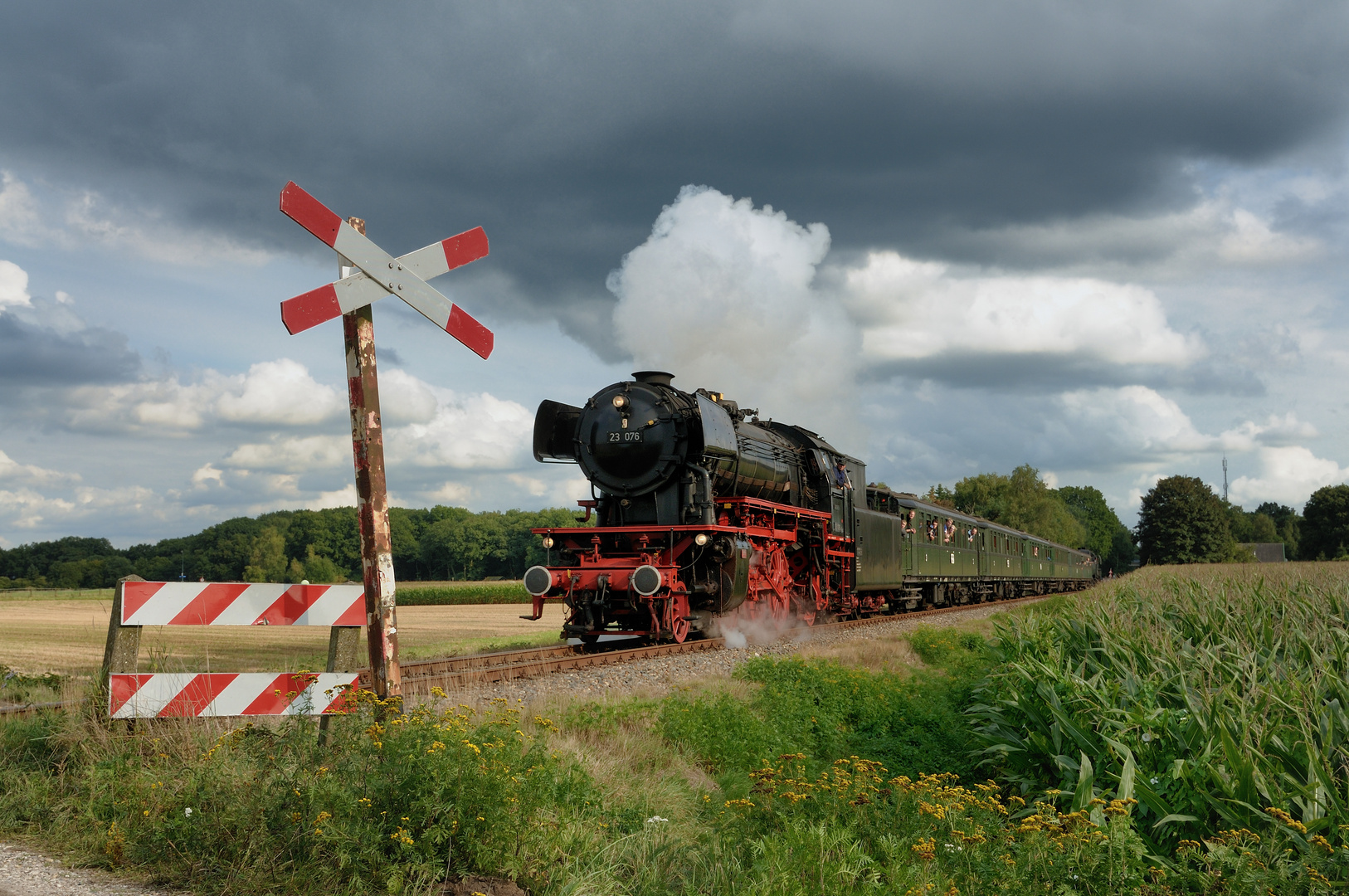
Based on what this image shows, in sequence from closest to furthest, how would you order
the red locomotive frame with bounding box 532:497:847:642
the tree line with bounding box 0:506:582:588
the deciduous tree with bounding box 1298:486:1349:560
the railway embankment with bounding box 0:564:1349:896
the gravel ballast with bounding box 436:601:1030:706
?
the railway embankment with bounding box 0:564:1349:896 → the gravel ballast with bounding box 436:601:1030:706 → the red locomotive frame with bounding box 532:497:847:642 → the tree line with bounding box 0:506:582:588 → the deciduous tree with bounding box 1298:486:1349:560

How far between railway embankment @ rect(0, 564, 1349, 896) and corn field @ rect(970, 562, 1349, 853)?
0.10ft

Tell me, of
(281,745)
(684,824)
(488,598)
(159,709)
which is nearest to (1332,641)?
(684,824)

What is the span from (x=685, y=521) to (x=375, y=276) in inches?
400

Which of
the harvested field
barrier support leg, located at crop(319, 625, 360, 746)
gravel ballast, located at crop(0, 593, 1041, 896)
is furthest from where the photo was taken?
the harvested field

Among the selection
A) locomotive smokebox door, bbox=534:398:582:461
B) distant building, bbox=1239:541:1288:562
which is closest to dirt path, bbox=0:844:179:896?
locomotive smokebox door, bbox=534:398:582:461

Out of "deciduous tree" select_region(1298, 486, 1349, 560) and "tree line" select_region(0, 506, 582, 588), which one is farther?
"deciduous tree" select_region(1298, 486, 1349, 560)

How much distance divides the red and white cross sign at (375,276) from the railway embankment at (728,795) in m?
2.45

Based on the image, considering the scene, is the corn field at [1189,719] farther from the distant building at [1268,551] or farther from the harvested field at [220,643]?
the distant building at [1268,551]

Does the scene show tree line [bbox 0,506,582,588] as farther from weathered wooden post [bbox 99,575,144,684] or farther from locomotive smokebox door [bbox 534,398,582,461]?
weathered wooden post [bbox 99,575,144,684]

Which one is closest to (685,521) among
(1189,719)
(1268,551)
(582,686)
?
(582,686)

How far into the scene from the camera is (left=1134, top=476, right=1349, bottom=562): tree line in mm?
84438

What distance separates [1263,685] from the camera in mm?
6852

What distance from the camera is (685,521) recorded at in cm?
1537

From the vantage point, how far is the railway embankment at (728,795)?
4.50 m
